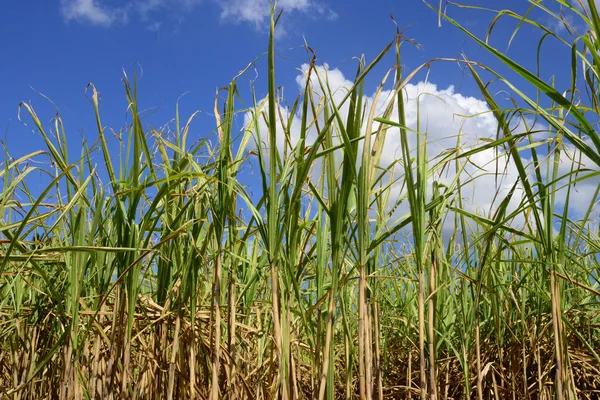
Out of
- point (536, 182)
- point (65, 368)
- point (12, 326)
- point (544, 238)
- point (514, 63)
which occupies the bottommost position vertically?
point (65, 368)

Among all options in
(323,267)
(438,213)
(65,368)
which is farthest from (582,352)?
(65,368)

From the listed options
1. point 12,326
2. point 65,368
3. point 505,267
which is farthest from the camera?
point 505,267

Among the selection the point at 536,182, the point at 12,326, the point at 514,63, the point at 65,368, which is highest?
the point at 514,63

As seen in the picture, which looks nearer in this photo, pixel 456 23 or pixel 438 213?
pixel 456 23

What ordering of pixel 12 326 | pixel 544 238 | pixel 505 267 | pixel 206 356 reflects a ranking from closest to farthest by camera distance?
pixel 544 238 → pixel 206 356 → pixel 12 326 → pixel 505 267

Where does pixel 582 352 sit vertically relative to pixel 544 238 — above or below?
below

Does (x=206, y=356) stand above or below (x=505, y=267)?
below

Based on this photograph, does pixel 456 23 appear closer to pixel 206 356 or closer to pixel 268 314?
pixel 206 356

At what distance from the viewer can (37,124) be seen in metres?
1.65

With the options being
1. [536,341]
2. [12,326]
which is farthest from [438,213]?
[12,326]

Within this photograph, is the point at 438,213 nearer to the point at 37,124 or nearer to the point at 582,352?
the point at 582,352

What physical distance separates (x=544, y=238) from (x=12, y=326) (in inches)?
70.6

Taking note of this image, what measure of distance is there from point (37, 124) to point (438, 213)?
1.19 metres

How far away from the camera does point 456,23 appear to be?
107 centimetres
